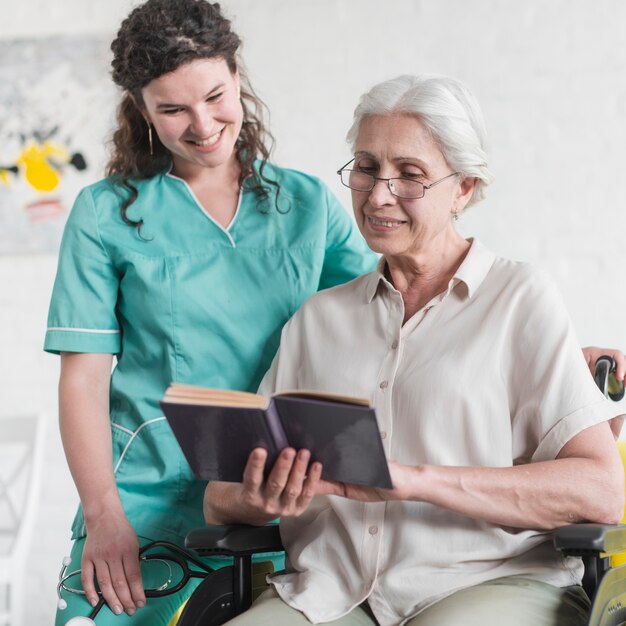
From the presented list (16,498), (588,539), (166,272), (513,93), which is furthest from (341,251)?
(16,498)

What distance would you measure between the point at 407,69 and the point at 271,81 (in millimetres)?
491

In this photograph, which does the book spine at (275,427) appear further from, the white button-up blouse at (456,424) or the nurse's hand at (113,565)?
the nurse's hand at (113,565)

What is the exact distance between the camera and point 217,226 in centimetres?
192

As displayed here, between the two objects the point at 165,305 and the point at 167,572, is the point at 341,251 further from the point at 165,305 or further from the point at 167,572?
the point at 167,572

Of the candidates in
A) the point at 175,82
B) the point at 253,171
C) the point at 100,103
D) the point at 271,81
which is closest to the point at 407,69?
the point at 271,81

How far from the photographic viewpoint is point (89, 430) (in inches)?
71.9

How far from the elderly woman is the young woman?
0.21 m

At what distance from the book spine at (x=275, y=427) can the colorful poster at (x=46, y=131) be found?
2.56 m

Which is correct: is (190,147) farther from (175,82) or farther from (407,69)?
(407,69)

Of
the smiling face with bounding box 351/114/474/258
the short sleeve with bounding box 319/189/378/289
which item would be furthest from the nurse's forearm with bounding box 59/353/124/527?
the smiling face with bounding box 351/114/474/258

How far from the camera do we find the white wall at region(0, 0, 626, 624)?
3.20 meters

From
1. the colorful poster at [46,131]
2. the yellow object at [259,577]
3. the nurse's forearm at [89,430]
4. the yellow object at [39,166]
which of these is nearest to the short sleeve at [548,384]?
the yellow object at [259,577]

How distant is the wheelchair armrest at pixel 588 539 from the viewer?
1.36 m

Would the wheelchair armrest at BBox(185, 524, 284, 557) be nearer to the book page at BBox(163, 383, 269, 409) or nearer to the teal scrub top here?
the teal scrub top
